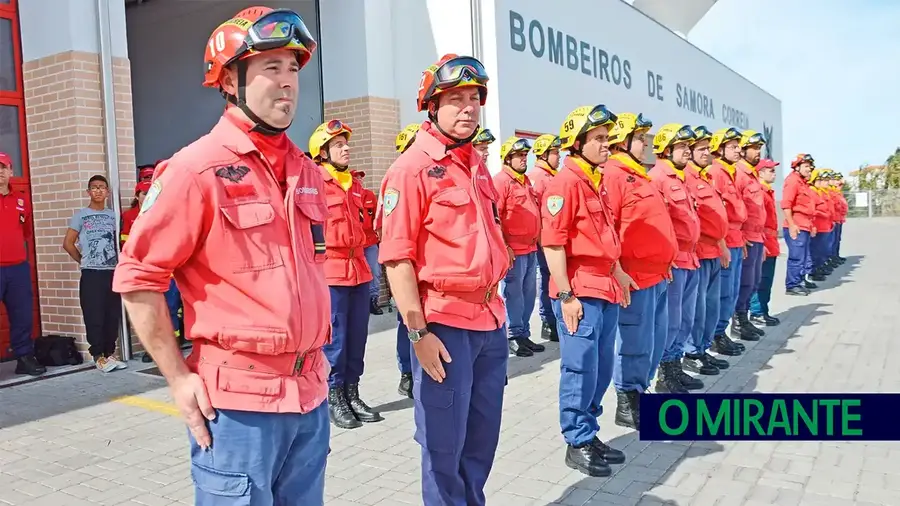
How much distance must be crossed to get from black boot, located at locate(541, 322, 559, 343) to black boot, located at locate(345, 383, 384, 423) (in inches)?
133

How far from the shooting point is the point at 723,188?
24.1ft

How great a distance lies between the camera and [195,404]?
1.99 meters

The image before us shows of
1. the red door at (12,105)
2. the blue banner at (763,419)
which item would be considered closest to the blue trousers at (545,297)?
the blue banner at (763,419)

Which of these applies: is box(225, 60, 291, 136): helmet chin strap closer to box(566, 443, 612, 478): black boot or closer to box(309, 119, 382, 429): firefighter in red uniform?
box(566, 443, 612, 478): black boot

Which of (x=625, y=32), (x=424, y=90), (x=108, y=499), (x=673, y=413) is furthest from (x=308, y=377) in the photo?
(x=625, y=32)

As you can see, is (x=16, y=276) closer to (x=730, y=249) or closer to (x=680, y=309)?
(x=680, y=309)

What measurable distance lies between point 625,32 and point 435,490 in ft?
51.3

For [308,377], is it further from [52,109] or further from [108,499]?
[52,109]

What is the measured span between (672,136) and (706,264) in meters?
1.29

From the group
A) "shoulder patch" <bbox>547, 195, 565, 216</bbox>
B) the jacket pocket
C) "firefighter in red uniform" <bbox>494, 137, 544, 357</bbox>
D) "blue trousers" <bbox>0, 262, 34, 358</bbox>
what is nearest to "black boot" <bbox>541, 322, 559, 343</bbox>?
"firefighter in red uniform" <bbox>494, 137, 544, 357</bbox>

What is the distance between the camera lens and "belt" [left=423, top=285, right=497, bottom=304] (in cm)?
307

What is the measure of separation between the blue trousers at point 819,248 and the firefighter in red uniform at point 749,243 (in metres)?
6.21

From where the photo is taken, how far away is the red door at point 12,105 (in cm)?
741

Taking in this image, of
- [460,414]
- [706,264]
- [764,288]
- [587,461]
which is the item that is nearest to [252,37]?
[460,414]
